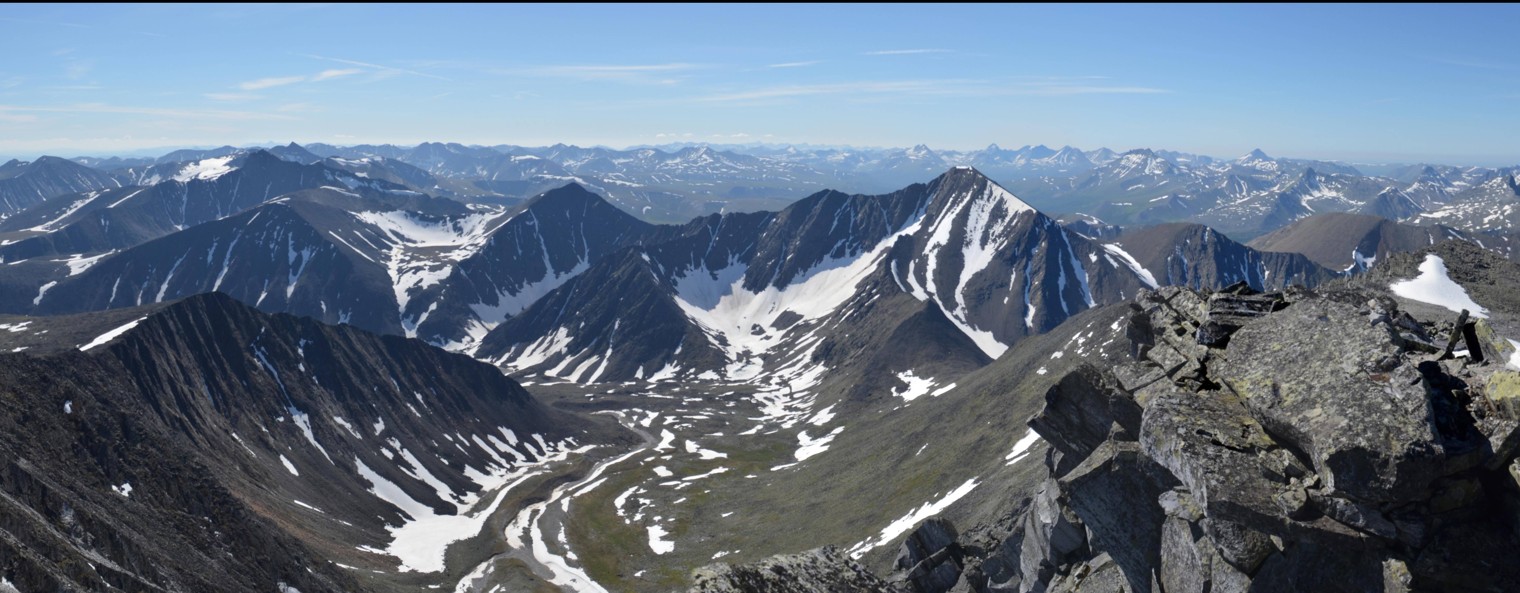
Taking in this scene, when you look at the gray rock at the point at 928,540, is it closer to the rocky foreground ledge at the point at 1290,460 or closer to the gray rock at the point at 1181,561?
the rocky foreground ledge at the point at 1290,460

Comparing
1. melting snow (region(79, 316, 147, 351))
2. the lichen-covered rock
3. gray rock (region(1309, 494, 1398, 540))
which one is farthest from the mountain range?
melting snow (region(79, 316, 147, 351))

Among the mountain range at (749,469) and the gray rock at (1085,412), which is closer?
the mountain range at (749,469)

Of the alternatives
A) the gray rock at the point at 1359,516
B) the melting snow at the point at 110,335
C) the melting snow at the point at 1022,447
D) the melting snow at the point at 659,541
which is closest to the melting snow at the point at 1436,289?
the melting snow at the point at 1022,447

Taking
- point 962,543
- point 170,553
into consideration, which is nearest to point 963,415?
point 962,543

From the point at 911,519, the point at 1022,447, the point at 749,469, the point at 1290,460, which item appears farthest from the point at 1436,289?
the point at 749,469

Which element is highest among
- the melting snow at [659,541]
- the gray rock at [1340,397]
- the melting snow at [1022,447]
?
the gray rock at [1340,397]

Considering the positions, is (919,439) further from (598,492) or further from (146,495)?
(146,495)

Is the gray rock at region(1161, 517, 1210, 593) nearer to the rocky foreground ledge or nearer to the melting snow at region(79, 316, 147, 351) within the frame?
the rocky foreground ledge
